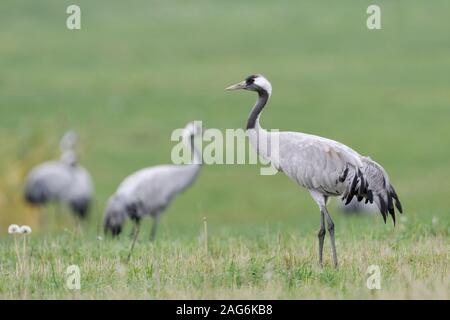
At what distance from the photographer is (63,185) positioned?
19297mm

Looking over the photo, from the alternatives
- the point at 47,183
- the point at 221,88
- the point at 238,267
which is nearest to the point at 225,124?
the point at 221,88

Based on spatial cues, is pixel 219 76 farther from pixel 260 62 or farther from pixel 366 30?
pixel 366 30

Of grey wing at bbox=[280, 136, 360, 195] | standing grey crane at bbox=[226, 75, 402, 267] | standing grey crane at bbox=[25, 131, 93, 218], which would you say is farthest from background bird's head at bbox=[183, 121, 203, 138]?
standing grey crane at bbox=[25, 131, 93, 218]

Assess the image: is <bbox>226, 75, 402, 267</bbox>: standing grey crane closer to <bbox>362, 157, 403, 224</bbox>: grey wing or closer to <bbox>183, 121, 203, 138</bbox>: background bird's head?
<bbox>362, 157, 403, 224</bbox>: grey wing

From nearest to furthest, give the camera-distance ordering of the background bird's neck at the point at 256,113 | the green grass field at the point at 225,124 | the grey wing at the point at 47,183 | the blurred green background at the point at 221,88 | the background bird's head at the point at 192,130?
the green grass field at the point at 225,124 → the background bird's neck at the point at 256,113 → the background bird's head at the point at 192,130 → the grey wing at the point at 47,183 → the blurred green background at the point at 221,88

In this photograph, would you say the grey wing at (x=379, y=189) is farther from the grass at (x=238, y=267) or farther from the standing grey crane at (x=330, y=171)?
the grass at (x=238, y=267)

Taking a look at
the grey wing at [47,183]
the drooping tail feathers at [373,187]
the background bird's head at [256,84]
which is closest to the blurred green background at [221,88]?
the grey wing at [47,183]

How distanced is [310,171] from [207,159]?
34.1 ft

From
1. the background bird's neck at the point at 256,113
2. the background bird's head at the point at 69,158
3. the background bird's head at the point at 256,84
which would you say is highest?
the background bird's head at the point at 256,84

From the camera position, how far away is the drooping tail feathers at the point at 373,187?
28.1ft

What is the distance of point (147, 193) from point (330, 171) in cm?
Answer: 490

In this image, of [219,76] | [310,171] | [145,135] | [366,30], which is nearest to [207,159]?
[145,135]
